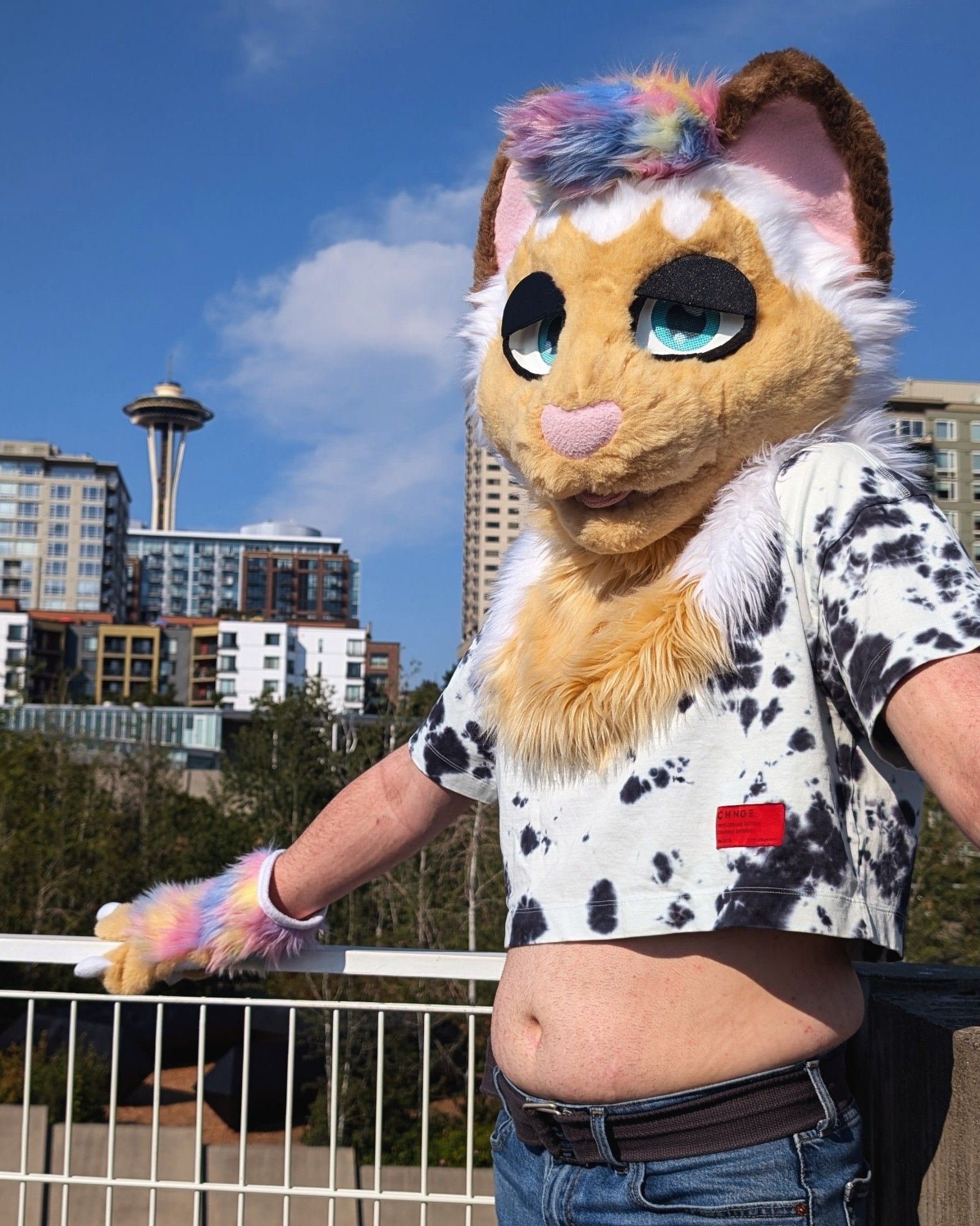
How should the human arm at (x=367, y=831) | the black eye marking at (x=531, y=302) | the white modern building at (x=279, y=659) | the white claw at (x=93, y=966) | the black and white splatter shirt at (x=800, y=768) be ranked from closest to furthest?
1. the black and white splatter shirt at (x=800, y=768)
2. the black eye marking at (x=531, y=302)
3. the human arm at (x=367, y=831)
4. the white claw at (x=93, y=966)
5. the white modern building at (x=279, y=659)

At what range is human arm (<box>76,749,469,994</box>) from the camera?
2.20m

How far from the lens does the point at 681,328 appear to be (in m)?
1.66

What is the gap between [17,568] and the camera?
110m

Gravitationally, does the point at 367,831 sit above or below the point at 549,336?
below

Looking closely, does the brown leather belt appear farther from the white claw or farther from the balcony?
the white claw

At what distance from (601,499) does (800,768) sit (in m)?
A: 0.47

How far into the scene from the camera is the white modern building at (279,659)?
8438cm

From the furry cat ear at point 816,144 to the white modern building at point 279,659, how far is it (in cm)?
8088

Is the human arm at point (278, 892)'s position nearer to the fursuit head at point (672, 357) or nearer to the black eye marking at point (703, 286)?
the fursuit head at point (672, 357)

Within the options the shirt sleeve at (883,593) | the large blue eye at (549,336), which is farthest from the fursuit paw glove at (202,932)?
the shirt sleeve at (883,593)

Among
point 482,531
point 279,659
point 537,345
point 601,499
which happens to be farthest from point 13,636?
point 601,499

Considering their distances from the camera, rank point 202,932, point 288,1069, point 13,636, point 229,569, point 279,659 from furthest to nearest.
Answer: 1. point 229,569
2. point 279,659
3. point 13,636
4. point 288,1069
5. point 202,932

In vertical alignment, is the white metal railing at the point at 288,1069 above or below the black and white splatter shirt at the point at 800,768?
below

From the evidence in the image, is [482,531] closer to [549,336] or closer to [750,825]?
[549,336]
